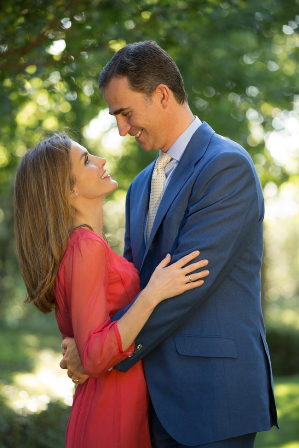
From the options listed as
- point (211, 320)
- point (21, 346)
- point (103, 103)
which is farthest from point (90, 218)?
point (21, 346)

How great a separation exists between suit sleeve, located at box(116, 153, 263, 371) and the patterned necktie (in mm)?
417

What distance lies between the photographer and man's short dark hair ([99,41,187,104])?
3.25m

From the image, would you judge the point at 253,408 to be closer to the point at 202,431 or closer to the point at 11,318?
the point at 202,431

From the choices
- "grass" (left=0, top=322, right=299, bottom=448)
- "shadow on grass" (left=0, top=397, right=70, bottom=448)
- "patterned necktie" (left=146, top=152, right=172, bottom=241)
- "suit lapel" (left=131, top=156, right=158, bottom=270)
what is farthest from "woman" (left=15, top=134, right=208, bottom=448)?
"grass" (left=0, top=322, right=299, bottom=448)

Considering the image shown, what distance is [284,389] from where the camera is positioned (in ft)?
34.7

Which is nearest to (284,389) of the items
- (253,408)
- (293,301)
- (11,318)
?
(253,408)

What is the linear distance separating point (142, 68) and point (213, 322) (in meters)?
1.32

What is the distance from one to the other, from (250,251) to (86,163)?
35.9 inches

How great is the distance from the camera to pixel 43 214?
303 cm

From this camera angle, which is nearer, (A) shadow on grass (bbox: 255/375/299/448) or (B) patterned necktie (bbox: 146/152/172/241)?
(B) patterned necktie (bbox: 146/152/172/241)

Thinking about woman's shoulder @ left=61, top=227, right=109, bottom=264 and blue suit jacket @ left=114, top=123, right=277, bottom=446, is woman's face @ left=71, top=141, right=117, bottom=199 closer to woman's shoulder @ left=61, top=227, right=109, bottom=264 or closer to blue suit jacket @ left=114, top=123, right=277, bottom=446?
woman's shoulder @ left=61, top=227, right=109, bottom=264

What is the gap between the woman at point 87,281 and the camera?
280 cm

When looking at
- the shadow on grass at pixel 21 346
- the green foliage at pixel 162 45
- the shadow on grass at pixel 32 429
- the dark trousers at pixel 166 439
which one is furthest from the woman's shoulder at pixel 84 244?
the shadow on grass at pixel 21 346

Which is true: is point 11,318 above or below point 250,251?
below
